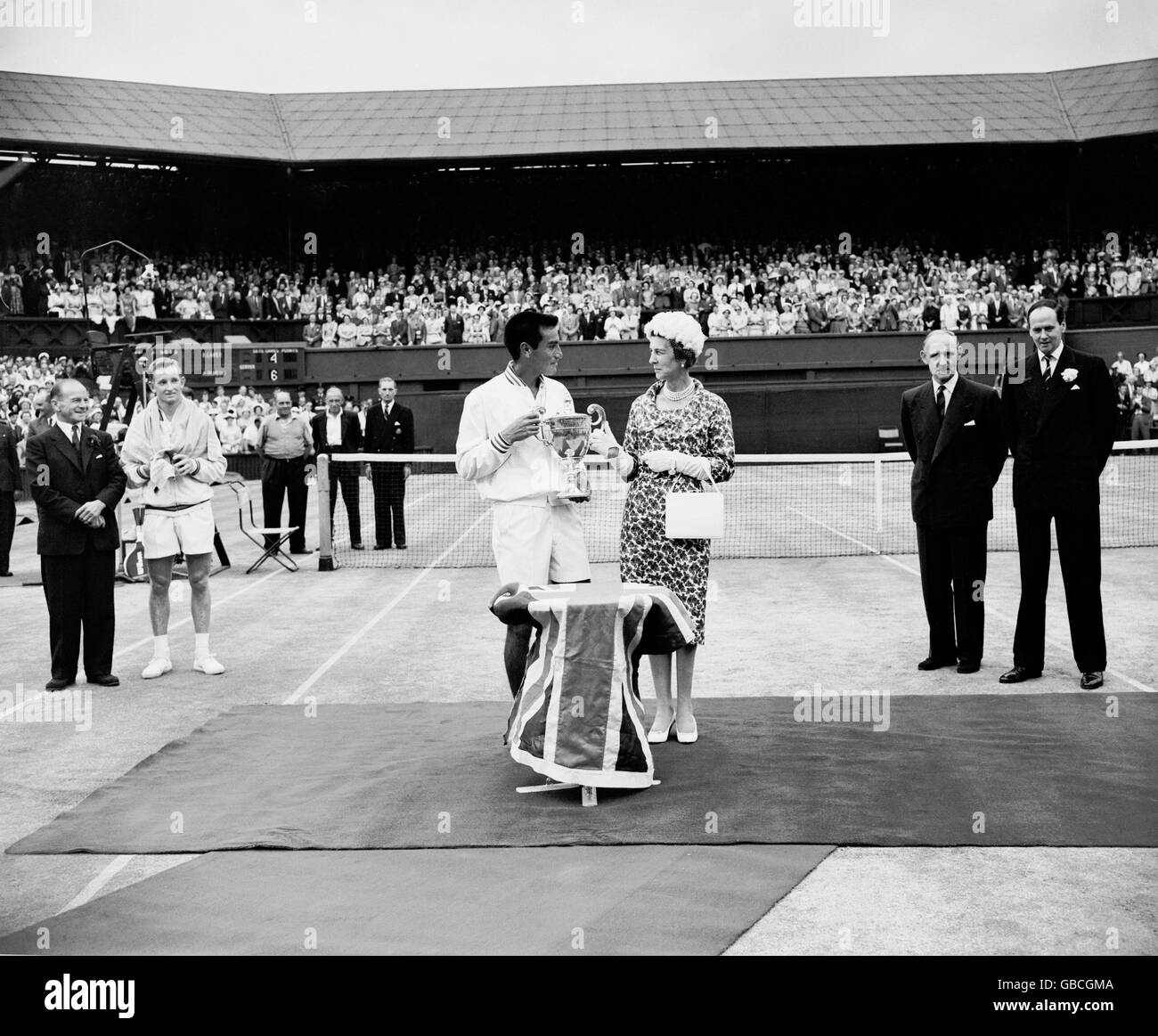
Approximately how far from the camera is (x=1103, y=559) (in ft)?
47.3

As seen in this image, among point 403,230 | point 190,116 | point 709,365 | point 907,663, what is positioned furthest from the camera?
point 403,230

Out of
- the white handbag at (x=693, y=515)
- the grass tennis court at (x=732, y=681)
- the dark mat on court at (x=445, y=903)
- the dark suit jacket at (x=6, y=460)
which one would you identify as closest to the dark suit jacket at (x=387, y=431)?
the grass tennis court at (x=732, y=681)

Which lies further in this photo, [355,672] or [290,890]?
[355,672]

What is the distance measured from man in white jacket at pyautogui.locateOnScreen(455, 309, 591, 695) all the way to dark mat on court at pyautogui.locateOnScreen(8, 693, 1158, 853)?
2.89 feet

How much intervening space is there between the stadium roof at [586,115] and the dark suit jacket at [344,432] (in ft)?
78.0

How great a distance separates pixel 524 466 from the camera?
637 cm

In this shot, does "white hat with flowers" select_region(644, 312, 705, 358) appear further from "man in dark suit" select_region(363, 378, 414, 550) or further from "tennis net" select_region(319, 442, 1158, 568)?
"man in dark suit" select_region(363, 378, 414, 550)

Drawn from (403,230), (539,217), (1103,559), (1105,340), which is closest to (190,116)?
(403,230)

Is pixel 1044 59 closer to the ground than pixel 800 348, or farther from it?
farther from it

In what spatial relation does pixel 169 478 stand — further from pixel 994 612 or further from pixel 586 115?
pixel 586 115

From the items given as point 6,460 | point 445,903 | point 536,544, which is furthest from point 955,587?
point 6,460

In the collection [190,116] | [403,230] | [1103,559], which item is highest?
[190,116]

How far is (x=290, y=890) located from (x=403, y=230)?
1600 inches
